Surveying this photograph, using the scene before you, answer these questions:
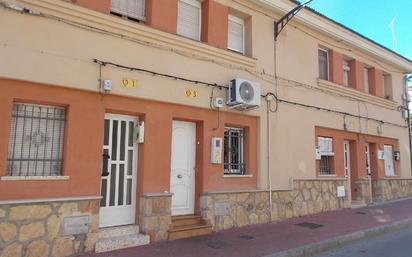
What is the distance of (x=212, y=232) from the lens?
779 cm

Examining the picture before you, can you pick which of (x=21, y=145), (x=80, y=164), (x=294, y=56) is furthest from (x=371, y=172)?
(x=21, y=145)

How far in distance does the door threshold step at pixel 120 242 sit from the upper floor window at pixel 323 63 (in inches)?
327

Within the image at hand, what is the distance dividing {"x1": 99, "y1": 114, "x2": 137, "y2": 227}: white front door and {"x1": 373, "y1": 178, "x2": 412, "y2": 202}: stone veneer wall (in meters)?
10.5

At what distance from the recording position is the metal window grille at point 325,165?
11276 mm

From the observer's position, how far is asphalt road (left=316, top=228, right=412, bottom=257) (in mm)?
6532

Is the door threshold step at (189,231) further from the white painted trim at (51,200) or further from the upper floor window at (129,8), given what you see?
the upper floor window at (129,8)

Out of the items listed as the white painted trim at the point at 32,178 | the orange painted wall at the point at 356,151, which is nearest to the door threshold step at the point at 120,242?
the white painted trim at the point at 32,178

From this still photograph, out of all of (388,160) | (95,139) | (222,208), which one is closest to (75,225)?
(95,139)

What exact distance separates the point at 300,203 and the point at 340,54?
5849 millimetres

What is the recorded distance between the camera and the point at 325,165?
1142 cm

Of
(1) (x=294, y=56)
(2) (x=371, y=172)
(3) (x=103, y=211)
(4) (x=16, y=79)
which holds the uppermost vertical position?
(1) (x=294, y=56)

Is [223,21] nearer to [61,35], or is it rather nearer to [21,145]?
[61,35]

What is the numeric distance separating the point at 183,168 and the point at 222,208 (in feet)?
4.41

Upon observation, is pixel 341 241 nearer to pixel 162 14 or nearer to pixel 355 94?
pixel 162 14
